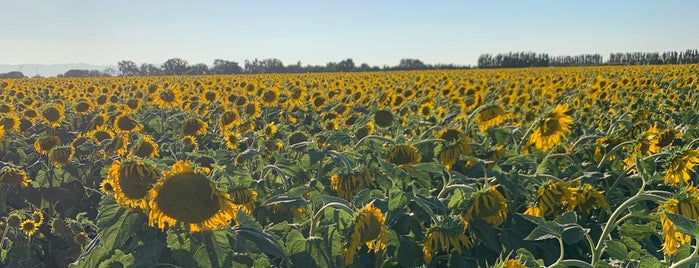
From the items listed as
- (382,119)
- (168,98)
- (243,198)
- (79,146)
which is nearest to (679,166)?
(243,198)

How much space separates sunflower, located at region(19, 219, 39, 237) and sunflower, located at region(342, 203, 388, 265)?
2.95m

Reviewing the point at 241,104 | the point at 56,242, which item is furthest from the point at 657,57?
the point at 56,242

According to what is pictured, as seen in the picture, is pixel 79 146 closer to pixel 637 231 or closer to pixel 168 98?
pixel 168 98

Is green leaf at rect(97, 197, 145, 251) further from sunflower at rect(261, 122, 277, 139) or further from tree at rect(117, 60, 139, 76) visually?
tree at rect(117, 60, 139, 76)

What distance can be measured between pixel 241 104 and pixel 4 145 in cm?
260

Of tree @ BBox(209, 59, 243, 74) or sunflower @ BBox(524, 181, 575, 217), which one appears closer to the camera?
sunflower @ BBox(524, 181, 575, 217)

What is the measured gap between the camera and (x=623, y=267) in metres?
1.82

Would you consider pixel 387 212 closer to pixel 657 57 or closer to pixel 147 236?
pixel 147 236

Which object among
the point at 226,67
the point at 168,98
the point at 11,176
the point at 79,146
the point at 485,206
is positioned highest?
the point at 226,67

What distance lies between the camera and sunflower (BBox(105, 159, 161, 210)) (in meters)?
1.91

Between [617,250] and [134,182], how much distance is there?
1.45 meters

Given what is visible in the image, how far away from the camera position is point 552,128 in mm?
3533

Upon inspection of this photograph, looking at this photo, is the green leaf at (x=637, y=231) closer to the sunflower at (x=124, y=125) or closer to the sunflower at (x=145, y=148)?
the sunflower at (x=145, y=148)

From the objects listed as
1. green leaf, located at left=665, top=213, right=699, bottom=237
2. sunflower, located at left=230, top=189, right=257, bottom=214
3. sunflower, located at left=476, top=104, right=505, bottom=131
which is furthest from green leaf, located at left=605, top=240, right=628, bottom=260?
sunflower, located at left=476, top=104, right=505, bottom=131
